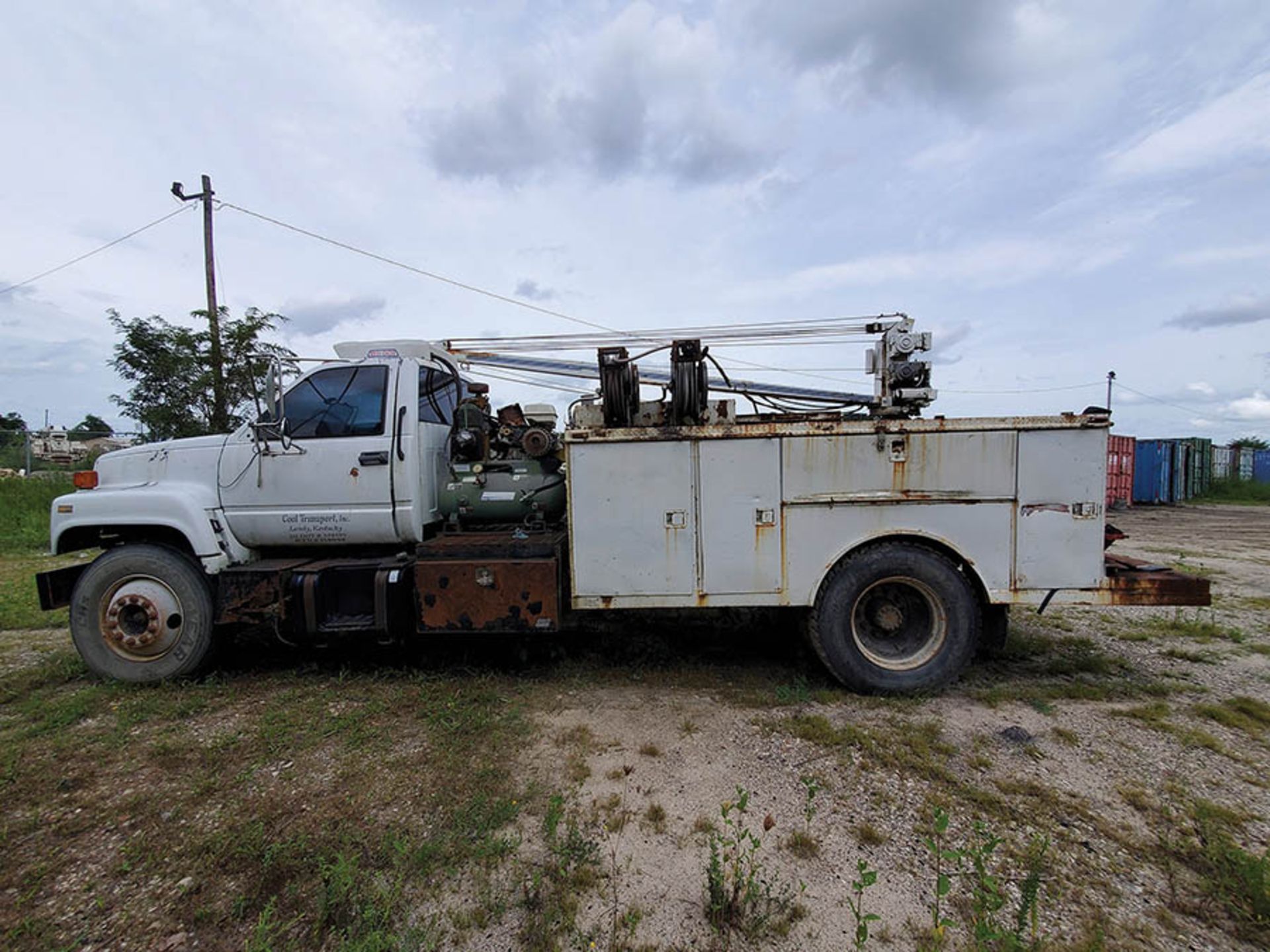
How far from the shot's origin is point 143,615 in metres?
4.25

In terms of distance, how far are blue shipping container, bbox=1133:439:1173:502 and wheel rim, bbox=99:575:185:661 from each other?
24.8 m

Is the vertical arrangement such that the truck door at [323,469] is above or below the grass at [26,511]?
above

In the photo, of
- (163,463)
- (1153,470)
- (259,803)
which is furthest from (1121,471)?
(163,463)

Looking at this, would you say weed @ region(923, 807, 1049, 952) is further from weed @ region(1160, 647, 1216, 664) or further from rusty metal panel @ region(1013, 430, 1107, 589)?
weed @ region(1160, 647, 1216, 664)

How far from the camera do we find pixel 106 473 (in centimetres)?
452

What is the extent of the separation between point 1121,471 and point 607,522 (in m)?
21.1

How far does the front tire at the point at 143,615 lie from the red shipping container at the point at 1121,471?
22320mm

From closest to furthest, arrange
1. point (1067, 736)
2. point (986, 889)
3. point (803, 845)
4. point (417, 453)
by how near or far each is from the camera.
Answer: point (986, 889) → point (803, 845) → point (1067, 736) → point (417, 453)

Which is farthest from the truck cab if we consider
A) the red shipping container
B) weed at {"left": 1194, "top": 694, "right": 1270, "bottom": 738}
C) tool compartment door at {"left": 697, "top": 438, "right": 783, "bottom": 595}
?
the red shipping container

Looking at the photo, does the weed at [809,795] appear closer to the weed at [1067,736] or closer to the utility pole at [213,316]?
the weed at [1067,736]

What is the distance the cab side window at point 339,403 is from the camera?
14.3ft

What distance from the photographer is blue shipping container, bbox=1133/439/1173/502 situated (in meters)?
19.3

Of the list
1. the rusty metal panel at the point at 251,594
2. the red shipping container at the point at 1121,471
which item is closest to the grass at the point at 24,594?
the rusty metal panel at the point at 251,594

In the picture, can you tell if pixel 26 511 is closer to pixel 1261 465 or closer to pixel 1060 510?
pixel 1060 510
